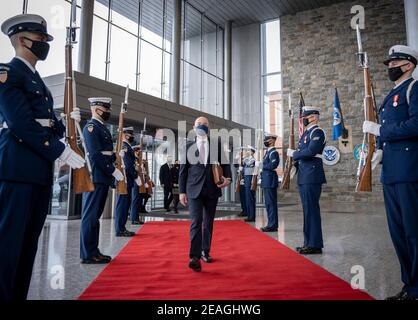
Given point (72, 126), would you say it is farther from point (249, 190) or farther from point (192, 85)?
point (192, 85)

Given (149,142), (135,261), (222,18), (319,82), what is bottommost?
(135,261)

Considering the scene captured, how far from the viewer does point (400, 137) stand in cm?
226

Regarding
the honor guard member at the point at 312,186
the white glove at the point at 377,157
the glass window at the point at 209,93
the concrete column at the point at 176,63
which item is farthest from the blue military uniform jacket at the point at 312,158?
the glass window at the point at 209,93

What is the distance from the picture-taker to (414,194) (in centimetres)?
222

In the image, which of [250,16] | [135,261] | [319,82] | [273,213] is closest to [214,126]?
[319,82]

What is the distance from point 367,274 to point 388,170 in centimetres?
105

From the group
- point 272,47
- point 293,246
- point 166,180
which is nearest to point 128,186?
point 293,246

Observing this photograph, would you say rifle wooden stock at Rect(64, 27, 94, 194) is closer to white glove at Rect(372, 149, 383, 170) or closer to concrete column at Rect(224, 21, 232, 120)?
white glove at Rect(372, 149, 383, 170)

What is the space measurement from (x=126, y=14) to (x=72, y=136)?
39.2 feet

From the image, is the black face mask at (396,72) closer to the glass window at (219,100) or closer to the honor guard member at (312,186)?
the honor guard member at (312,186)

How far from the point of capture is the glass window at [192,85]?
1497cm
